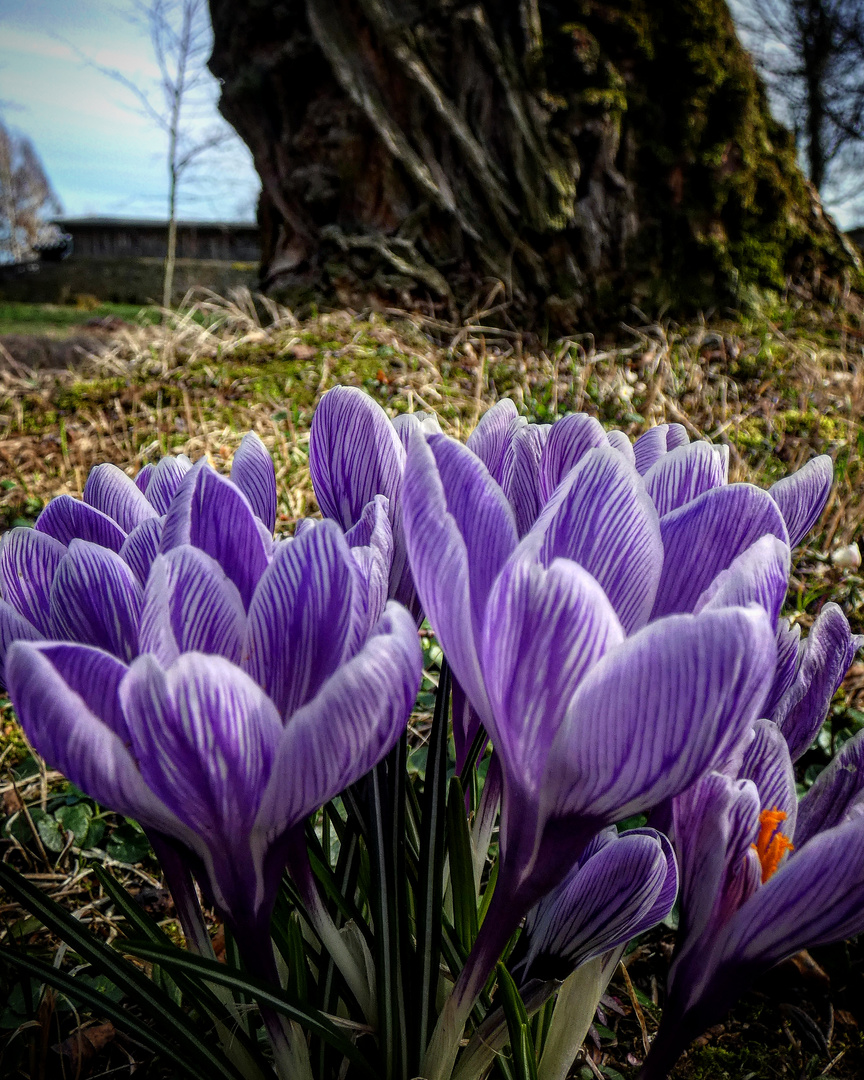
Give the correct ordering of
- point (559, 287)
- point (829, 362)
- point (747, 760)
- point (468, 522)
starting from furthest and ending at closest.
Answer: point (559, 287)
point (829, 362)
point (747, 760)
point (468, 522)

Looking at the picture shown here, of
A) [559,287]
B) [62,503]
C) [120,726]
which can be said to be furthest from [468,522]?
[559,287]

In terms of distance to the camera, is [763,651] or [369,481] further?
[369,481]

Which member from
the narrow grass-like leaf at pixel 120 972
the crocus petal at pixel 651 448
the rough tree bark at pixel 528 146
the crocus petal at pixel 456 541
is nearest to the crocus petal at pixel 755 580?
the crocus petal at pixel 456 541

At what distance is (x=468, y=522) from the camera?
52 centimetres

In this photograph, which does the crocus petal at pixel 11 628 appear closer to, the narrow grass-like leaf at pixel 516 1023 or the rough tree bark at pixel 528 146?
the narrow grass-like leaf at pixel 516 1023

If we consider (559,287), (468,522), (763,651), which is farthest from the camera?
(559,287)

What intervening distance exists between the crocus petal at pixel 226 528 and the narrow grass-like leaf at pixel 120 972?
0.35 m

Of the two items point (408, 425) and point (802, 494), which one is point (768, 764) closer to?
point (802, 494)

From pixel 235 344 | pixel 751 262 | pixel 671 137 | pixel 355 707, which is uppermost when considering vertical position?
pixel 671 137

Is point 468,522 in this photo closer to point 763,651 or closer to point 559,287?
point 763,651

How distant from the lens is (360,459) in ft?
2.39

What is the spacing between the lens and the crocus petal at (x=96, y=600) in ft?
1.86

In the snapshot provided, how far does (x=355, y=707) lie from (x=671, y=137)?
5840mm

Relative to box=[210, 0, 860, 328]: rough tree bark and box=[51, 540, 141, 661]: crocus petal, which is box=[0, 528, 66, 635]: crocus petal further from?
box=[210, 0, 860, 328]: rough tree bark
